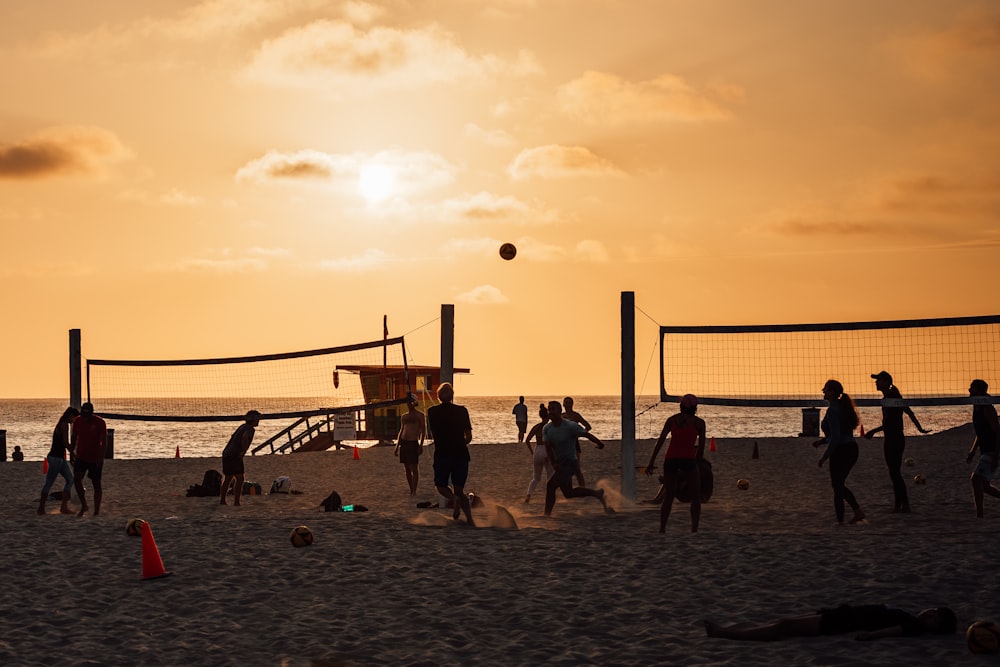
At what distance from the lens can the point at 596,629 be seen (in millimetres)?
7375

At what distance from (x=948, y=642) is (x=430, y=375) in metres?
34.0

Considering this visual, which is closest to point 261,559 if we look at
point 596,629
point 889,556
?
point 596,629

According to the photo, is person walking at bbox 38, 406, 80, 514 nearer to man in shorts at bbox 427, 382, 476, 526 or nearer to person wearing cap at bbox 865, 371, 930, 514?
man in shorts at bbox 427, 382, 476, 526

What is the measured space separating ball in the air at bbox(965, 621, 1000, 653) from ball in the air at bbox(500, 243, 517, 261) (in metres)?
17.8

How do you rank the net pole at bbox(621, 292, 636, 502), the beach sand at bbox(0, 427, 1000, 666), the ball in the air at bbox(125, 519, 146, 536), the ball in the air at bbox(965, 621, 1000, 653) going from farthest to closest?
the net pole at bbox(621, 292, 636, 502) < the ball in the air at bbox(125, 519, 146, 536) < the beach sand at bbox(0, 427, 1000, 666) < the ball in the air at bbox(965, 621, 1000, 653)

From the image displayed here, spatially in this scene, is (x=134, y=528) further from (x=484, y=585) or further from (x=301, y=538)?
(x=484, y=585)

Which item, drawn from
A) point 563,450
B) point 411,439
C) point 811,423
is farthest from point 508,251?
point 811,423

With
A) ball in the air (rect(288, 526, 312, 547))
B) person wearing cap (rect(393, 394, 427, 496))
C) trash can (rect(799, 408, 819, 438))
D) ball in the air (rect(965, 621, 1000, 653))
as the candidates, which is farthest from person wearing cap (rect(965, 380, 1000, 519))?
trash can (rect(799, 408, 819, 438))

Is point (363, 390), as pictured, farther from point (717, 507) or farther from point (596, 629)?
point (596, 629)

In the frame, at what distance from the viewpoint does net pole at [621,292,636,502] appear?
47.1 ft

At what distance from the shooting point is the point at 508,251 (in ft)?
78.2

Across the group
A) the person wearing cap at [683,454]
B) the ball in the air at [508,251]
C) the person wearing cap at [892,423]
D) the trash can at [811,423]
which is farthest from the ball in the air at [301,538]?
the trash can at [811,423]

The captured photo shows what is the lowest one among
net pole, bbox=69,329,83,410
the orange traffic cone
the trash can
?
the orange traffic cone

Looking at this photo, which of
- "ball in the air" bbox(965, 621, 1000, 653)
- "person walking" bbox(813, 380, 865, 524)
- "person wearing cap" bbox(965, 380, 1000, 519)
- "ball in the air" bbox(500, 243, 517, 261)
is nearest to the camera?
"ball in the air" bbox(965, 621, 1000, 653)
